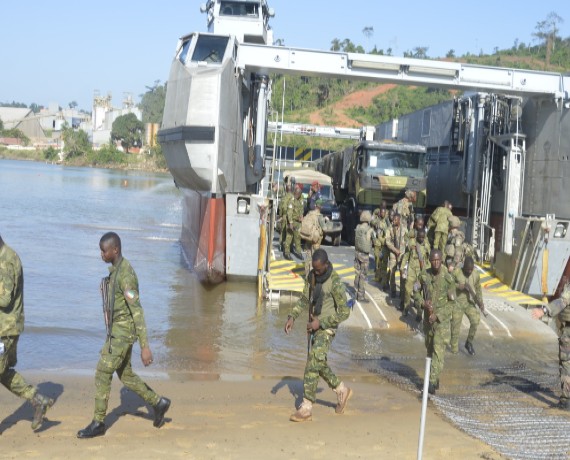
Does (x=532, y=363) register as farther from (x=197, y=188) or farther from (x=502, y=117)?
(x=502, y=117)

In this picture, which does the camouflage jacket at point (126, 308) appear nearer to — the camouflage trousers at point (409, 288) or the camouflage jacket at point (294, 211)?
the camouflage trousers at point (409, 288)

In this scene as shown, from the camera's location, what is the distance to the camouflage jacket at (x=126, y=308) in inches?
256

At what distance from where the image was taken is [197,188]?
16.5 m

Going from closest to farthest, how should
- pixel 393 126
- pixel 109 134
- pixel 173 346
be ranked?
pixel 173 346, pixel 393 126, pixel 109 134

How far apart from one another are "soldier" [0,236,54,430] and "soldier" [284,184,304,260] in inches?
394

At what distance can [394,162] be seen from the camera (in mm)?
21219

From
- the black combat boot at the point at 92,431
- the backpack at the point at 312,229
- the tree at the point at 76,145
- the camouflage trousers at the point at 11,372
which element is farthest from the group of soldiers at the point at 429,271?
the tree at the point at 76,145

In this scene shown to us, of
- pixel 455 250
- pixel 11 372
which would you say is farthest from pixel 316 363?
pixel 455 250

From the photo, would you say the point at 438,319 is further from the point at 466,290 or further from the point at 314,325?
the point at 466,290

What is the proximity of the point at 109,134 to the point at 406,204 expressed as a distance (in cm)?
13882

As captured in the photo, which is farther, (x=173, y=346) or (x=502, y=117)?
(x=502, y=117)

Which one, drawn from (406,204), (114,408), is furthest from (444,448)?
(406,204)

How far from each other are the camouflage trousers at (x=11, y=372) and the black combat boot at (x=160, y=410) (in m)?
1.06

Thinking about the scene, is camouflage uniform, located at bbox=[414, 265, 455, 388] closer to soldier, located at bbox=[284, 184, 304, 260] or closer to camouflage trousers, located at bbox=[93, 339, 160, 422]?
camouflage trousers, located at bbox=[93, 339, 160, 422]
